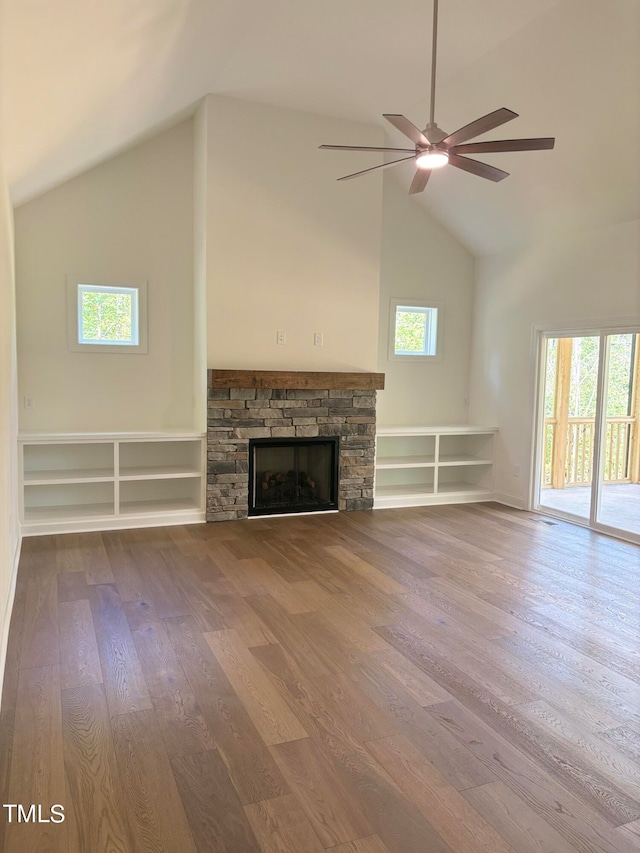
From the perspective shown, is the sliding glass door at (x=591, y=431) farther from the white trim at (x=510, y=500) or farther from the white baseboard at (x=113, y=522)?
the white baseboard at (x=113, y=522)

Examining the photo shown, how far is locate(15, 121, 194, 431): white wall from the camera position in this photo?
5.53m

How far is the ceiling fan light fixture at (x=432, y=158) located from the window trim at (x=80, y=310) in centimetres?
335

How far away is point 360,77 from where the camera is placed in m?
4.99

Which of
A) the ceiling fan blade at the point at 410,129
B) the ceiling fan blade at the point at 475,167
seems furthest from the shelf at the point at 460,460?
the ceiling fan blade at the point at 410,129

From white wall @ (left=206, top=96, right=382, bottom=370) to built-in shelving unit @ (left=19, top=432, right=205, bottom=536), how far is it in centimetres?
105

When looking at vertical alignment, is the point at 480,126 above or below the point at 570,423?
above

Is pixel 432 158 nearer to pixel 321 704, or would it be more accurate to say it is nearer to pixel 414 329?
pixel 321 704

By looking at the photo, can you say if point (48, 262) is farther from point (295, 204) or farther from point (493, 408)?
point (493, 408)

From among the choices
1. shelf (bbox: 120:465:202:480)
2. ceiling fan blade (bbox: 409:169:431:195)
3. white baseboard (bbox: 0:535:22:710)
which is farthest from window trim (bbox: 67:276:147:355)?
ceiling fan blade (bbox: 409:169:431:195)

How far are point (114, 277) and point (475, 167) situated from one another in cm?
359

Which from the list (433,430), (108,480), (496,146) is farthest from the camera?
(433,430)

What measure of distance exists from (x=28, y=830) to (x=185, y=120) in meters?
5.78

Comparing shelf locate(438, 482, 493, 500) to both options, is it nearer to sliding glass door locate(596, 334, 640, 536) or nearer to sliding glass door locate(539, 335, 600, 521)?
sliding glass door locate(539, 335, 600, 521)

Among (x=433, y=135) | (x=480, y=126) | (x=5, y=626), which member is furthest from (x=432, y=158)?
(x=5, y=626)
